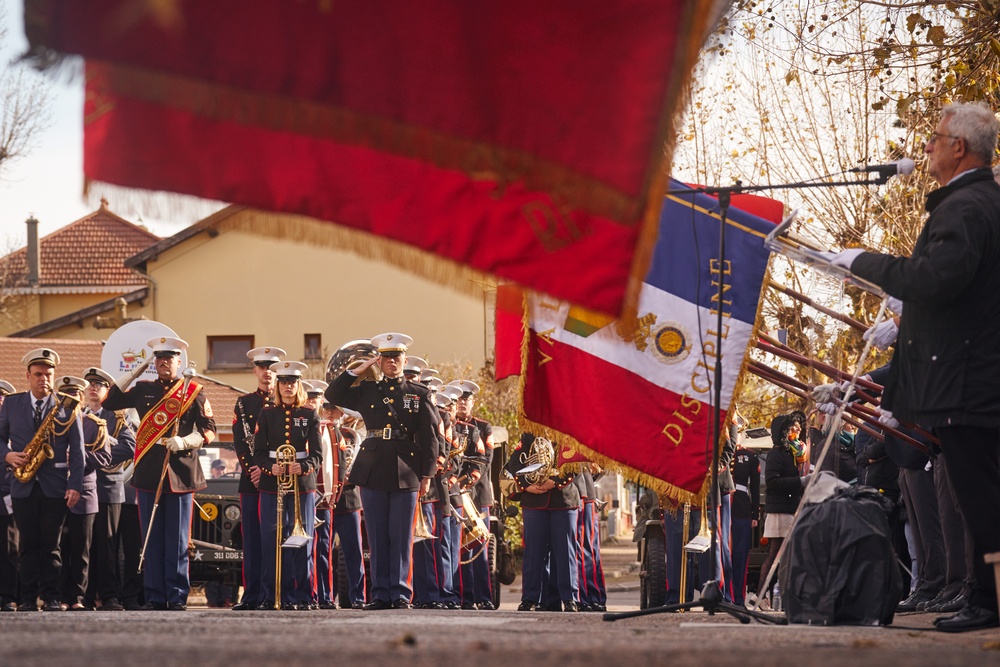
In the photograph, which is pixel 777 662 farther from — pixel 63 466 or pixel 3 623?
pixel 63 466

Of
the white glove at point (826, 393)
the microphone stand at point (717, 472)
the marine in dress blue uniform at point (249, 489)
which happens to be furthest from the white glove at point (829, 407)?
the marine in dress blue uniform at point (249, 489)

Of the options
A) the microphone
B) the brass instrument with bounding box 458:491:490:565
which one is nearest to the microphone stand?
the microphone

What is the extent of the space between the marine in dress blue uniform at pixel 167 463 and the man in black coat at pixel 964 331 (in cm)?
681

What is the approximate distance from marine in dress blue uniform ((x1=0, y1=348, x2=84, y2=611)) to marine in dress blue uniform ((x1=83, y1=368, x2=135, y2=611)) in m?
0.54

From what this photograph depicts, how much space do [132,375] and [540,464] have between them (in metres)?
3.63

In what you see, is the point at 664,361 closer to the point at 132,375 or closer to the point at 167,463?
the point at 167,463

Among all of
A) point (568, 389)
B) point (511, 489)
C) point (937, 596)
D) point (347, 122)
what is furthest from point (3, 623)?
point (511, 489)

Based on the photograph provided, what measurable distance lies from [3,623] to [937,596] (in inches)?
232

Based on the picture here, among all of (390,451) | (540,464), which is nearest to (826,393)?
(390,451)

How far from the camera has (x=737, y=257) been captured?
9.19m

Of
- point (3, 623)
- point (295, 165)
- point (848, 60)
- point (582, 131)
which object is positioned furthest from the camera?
point (848, 60)

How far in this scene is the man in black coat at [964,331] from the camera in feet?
21.3

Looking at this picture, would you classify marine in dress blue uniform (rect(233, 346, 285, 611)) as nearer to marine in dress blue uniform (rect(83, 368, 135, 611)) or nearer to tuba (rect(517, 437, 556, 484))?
marine in dress blue uniform (rect(83, 368, 135, 611))

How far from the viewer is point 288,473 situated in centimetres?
1216
